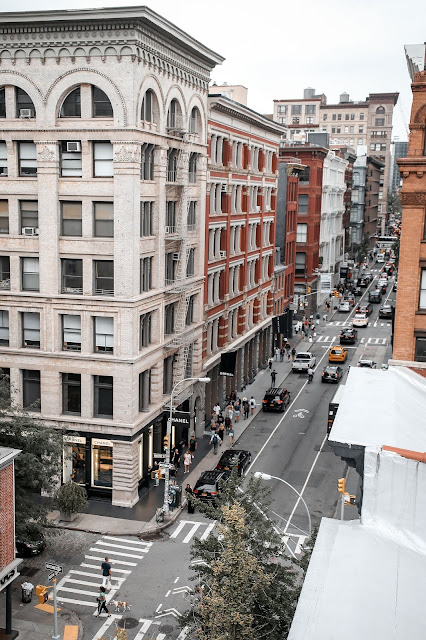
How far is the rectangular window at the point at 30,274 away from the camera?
38.8 m

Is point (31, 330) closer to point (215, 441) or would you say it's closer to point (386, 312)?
point (215, 441)

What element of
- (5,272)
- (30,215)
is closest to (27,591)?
(5,272)

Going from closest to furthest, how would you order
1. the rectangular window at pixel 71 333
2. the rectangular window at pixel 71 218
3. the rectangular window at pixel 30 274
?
the rectangular window at pixel 71 218 → the rectangular window at pixel 71 333 → the rectangular window at pixel 30 274

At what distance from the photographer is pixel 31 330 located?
39438mm

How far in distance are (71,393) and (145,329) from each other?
562 cm

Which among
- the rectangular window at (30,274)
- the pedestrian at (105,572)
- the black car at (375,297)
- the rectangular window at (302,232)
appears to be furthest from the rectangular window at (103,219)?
the black car at (375,297)

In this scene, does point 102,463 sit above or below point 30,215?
below

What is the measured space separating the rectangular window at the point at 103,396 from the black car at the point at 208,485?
6.30 m

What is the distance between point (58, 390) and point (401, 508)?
97.0 ft

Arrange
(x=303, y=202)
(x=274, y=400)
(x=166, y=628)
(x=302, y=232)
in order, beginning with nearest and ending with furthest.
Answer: (x=166, y=628), (x=274, y=400), (x=303, y=202), (x=302, y=232)

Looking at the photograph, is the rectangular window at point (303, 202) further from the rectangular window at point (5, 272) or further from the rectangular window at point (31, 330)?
the rectangular window at point (31, 330)

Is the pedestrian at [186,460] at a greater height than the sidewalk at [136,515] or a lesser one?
greater

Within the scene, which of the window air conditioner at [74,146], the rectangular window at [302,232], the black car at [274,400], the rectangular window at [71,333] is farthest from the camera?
the rectangular window at [302,232]

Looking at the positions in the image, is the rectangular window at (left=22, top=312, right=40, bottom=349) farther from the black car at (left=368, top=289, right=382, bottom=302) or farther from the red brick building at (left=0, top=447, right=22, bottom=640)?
the black car at (left=368, top=289, right=382, bottom=302)
